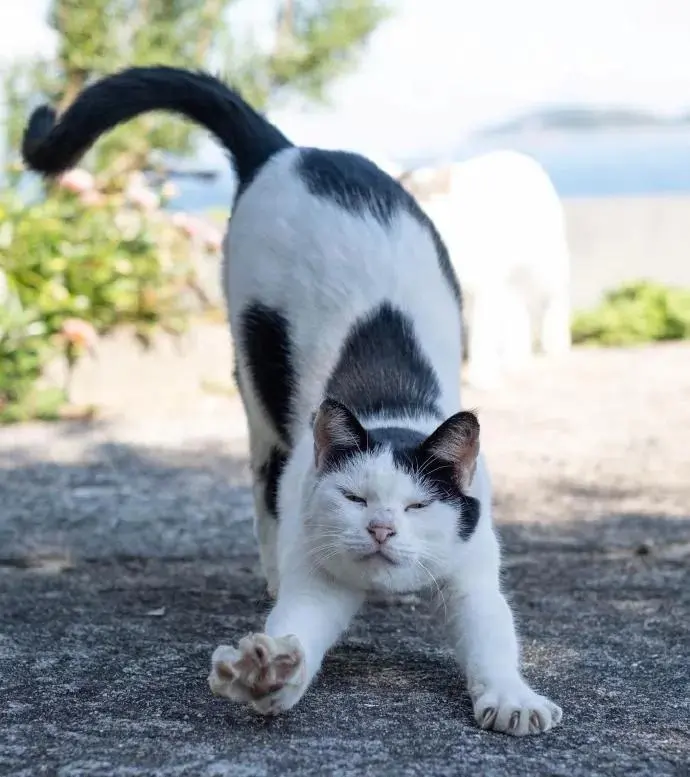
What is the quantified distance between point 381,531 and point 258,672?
1.05 ft

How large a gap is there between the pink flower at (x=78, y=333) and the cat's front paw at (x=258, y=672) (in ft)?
14.9

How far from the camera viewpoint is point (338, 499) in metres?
2.08

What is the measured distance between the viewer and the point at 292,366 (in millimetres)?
2738

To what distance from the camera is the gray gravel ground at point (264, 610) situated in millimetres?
1852

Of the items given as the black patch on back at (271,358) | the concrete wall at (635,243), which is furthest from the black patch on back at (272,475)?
the concrete wall at (635,243)

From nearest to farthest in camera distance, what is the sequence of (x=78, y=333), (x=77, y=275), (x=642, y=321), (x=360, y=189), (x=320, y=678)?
(x=320, y=678) < (x=360, y=189) < (x=78, y=333) < (x=77, y=275) < (x=642, y=321)

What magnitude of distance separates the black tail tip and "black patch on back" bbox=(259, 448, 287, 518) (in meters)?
1.06

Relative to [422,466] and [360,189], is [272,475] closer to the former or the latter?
[360,189]

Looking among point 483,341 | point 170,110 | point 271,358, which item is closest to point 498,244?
point 483,341

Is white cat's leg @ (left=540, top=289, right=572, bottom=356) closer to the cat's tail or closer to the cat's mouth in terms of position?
the cat's tail

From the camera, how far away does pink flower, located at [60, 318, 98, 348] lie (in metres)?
6.21

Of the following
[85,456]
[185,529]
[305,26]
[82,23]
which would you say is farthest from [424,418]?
[305,26]

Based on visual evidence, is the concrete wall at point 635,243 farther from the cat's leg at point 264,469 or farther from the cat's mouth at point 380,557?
the cat's mouth at point 380,557

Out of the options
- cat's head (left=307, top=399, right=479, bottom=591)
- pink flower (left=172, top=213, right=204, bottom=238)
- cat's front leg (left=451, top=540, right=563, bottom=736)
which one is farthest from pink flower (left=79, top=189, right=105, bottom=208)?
cat's front leg (left=451, top=540, right=563, bottom=736)
